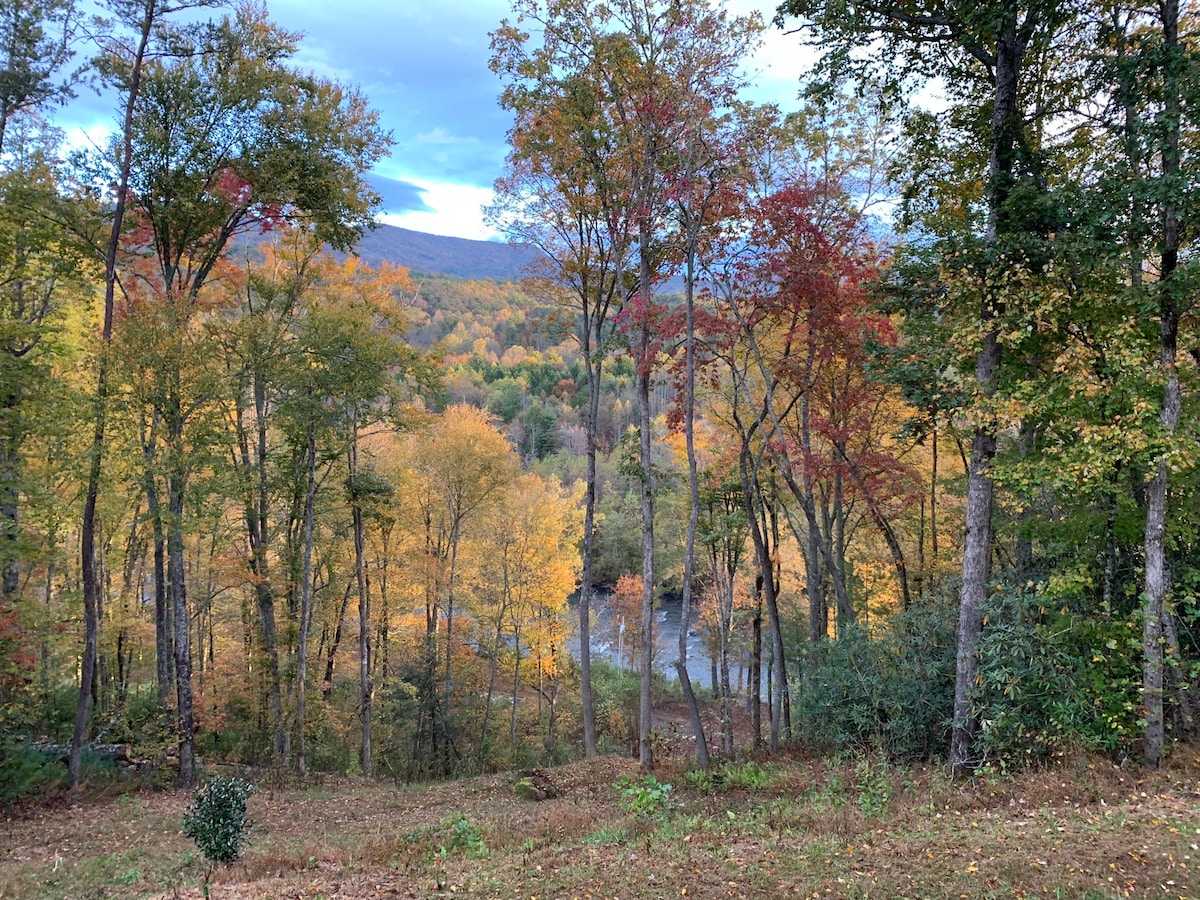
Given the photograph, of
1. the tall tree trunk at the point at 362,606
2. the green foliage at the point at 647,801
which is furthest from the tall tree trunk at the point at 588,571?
the tall tree trunk at the point at 362,606

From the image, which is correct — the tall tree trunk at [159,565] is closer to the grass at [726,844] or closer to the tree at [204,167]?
the tree at [204,167]

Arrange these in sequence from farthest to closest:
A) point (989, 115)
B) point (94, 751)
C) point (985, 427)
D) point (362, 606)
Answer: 1. point (362, 606)
2. point (94, 751)
3. point (989, 115)
4. point (985, 427)

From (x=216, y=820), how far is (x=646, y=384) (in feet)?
28.6

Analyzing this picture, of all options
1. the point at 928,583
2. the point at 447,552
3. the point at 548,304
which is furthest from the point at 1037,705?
the point at 447,552

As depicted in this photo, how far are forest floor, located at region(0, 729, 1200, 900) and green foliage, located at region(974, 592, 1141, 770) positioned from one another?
37cm

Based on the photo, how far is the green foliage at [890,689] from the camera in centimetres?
880

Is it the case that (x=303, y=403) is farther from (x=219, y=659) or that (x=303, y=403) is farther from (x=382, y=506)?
(x=219, y=659)

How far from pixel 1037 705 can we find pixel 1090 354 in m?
4.04

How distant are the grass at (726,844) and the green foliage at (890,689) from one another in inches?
24.2

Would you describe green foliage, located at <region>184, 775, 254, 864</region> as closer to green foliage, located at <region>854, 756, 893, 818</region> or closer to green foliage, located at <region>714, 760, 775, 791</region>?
green foliage, located at <region>854, 756, 893, 818</region>

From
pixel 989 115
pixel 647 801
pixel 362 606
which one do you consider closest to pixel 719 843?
pixel 647 801

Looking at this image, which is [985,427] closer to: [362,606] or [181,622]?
[181,622]

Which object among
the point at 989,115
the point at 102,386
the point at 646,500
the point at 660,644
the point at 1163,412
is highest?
the point at 989,115

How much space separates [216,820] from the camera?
532cm
